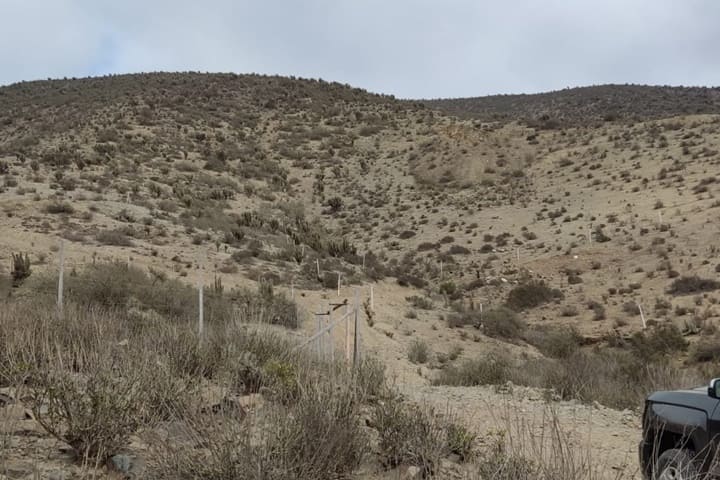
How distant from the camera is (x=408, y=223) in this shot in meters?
42.8

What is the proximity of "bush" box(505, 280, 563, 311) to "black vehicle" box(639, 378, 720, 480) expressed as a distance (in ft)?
74.3

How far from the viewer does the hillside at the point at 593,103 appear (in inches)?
2776

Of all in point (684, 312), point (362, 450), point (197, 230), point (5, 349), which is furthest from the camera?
point (197, 230)

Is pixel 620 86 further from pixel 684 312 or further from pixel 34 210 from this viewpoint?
pixel 34 210

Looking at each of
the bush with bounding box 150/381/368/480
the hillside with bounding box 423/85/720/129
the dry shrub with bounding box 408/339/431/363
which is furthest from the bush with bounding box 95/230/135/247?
the hillside with bounding box 423/85/720/129

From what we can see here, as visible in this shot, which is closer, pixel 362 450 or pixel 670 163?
pixel 362 450

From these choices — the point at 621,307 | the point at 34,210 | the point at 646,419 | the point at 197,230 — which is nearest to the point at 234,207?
the point at 197,230

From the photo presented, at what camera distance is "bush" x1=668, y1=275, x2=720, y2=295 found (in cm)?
2483

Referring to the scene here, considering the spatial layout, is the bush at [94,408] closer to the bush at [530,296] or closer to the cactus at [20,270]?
the cactus at [20,270]

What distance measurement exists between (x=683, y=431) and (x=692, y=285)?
75.6ft

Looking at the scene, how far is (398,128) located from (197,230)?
36538 millimetres

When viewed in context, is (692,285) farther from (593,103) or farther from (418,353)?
(593,103)

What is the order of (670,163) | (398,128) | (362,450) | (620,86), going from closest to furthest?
(362,450) → (670,163) → (398,128) → (620,86)

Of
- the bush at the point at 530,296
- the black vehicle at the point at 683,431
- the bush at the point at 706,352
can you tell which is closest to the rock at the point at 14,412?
the black vehicle at the point at 683,431
